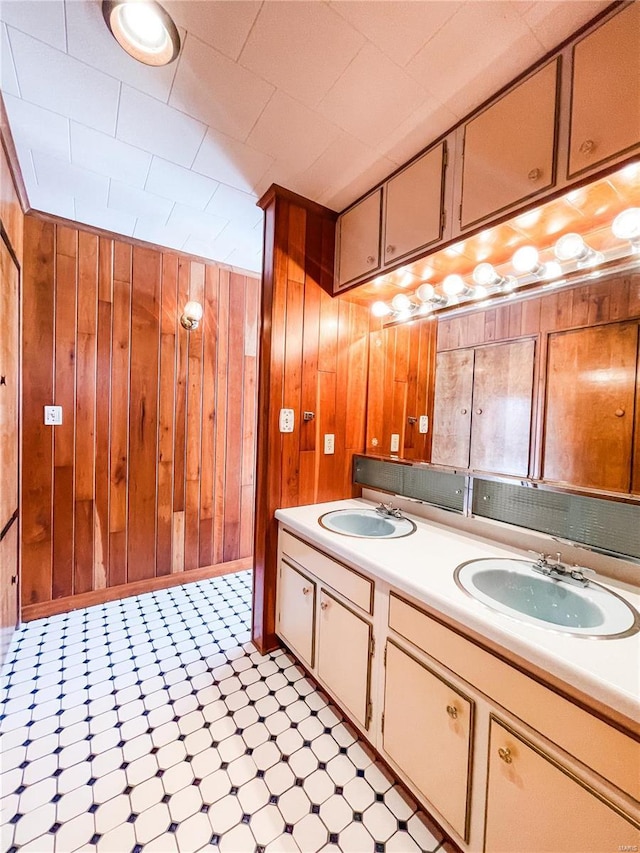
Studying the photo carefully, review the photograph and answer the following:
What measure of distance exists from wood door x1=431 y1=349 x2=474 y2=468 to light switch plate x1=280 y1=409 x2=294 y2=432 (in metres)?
0.77

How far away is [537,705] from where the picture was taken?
0.79 m

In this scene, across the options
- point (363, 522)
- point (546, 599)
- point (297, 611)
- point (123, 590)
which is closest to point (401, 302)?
point (363, 522)

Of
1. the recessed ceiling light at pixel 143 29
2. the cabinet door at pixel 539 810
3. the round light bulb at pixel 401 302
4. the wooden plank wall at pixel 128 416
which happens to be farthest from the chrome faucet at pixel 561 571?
the wooden plank wall at pixel 128 416

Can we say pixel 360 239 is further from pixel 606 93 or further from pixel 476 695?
pixel 476 695

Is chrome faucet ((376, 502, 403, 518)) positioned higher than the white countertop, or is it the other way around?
chrome faucet ((376, 502, 403, 518))

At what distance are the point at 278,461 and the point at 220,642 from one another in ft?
3.77

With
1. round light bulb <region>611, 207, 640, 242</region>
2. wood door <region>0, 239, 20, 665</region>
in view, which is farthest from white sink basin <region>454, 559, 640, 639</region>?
wood door <region>0, 239, 20, 665</region>

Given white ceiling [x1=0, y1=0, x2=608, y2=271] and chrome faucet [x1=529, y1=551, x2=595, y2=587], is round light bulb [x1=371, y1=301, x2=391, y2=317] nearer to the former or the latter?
white ceiling [x1=0, y1=0, x2=608, y2=271]

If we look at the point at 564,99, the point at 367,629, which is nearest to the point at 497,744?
the point at 367,629

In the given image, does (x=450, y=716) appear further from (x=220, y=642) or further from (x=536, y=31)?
(x=536, y=31)

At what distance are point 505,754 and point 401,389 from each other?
1.60m

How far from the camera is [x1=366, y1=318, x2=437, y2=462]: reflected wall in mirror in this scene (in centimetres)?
191

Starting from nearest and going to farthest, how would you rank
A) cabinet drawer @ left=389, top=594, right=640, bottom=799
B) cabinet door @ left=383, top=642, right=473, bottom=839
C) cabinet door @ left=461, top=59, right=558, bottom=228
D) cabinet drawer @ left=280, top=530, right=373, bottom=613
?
1. cabinet drawer @ left=389, top=594, right=640, bottom=799
2. cabinet door @ left=383, top=642, right=473, bottom=839
3. cabinet door @ left=461, top=59, right=558, bottom=228
4. cabinet drawer @ left=280, top=530, right=373, bottom=613

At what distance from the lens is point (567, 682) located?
73cm
